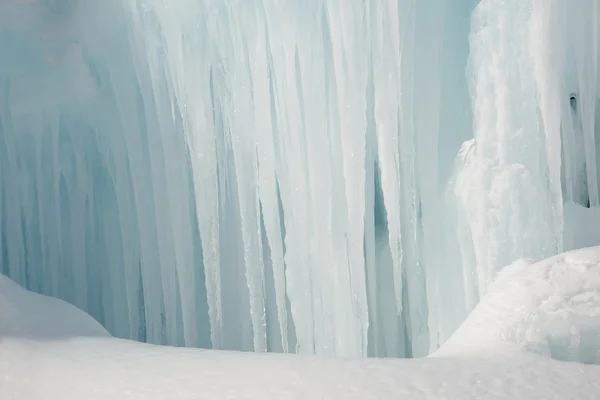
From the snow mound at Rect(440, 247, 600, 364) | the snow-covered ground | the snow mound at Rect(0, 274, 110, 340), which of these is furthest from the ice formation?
the snow mound at Rect(0, 274, 110, 340)

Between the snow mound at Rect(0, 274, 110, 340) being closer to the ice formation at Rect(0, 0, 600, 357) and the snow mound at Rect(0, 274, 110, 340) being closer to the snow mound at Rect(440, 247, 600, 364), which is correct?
the ice formation at Rect(0, 0, 600, 357)

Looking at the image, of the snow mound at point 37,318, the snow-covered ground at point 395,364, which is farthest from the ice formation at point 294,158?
the snow mound at point 37,318

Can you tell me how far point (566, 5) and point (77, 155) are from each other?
378 centimetres

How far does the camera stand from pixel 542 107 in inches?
131

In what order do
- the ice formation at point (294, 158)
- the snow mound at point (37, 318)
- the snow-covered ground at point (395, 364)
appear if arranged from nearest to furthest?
the snow-covered ground at point (395, 364) < the snow mound at point (37, 318) < the ice formation at point (294, 158)

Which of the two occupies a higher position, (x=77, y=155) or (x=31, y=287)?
(x=77, y=155)

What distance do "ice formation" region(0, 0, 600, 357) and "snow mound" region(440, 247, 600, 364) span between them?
0.60 m

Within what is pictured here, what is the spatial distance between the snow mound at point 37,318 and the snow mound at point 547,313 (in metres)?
1.86

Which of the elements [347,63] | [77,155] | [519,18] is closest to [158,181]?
[77,155]

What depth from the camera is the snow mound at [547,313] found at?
2383 millimetres

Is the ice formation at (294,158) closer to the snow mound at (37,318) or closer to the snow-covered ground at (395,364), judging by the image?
the snow-covered ground at (395,364)

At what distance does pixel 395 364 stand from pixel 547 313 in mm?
725

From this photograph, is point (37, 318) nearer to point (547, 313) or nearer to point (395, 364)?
point (395, 364)

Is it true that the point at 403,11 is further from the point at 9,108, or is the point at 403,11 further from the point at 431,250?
the point at 9,108
